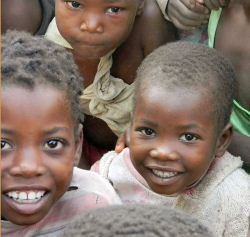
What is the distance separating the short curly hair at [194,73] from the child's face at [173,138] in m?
0.03

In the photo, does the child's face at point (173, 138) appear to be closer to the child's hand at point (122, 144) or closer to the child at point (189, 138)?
the child at point (189, 138)

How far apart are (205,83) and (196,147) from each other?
0.17 metres

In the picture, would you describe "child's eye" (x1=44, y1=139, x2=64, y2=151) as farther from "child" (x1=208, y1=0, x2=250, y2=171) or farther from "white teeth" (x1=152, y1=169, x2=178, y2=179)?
"child" (x1=208, y1=0, x2=250, y2=171)

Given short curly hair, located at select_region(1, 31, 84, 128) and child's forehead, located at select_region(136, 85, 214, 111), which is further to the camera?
child's forehead, located at select_region(136, 85, 214, 111)

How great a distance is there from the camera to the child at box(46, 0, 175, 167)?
2.07 metres

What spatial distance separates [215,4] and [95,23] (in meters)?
0.39

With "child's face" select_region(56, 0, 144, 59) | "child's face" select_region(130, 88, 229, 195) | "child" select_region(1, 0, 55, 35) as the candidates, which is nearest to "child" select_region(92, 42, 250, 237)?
"child's face" select_region(130, 88, 229, 195)

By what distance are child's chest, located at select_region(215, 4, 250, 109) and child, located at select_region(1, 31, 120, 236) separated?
701 mm

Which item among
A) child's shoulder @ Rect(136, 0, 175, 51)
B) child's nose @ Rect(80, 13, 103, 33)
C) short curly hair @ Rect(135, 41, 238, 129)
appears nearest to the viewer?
short curly hair @ Rect(135, 41, 238, 129)

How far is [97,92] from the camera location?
230 centimetres

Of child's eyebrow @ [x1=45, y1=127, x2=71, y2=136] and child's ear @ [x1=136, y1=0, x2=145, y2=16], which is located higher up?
child's eyebrow @ [x1=45, y1=127, x2=71, y2=136]

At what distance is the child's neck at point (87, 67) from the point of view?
226 centimetres

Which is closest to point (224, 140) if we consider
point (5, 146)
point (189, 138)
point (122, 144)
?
point (189, 138)

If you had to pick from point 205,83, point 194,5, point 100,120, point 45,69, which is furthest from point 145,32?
point 45,69
